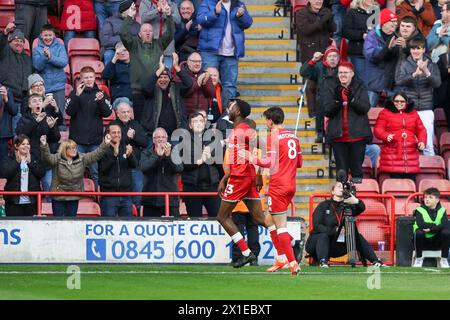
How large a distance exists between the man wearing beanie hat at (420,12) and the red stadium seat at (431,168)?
2.92 metres

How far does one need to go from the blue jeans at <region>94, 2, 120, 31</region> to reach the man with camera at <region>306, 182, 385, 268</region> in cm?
657

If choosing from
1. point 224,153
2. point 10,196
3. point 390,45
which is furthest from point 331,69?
point 10,196

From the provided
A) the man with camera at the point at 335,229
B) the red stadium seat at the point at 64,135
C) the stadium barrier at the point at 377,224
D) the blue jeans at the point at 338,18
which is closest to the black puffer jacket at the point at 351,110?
the stadium barrier at the point at 377,224

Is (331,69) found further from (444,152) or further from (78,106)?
(78,106)

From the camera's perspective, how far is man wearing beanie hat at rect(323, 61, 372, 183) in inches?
1072

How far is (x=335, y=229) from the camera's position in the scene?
2473 cm

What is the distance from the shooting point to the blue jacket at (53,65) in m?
28.0

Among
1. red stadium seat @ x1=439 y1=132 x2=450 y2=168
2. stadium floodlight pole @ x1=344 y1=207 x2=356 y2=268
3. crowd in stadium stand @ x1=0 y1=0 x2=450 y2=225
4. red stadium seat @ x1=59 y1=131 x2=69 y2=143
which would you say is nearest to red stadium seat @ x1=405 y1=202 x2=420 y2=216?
crowd in stadium stand @ x1=0 y1=0 x2=450 y2=225

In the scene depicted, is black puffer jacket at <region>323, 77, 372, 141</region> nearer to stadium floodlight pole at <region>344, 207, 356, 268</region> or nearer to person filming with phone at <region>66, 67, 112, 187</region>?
stadium floodlight pole at <region>344, 207, 356, 268</region>

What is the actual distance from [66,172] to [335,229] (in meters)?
4.44

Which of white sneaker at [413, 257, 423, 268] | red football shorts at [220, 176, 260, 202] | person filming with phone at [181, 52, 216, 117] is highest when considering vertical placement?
person filming with phone at [181, 52, 216, 117]

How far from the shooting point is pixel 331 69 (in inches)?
1111

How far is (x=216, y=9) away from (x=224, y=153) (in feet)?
12.2

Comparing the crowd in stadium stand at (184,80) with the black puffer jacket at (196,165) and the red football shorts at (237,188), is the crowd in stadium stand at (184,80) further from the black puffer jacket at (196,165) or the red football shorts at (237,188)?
the red football shorts at (237,188)
